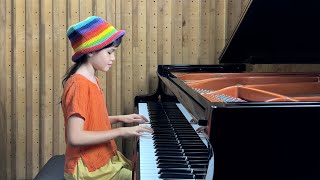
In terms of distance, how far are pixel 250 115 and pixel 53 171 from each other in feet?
6.38

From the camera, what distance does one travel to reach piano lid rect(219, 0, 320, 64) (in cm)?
206

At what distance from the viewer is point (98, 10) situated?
3.67 metres

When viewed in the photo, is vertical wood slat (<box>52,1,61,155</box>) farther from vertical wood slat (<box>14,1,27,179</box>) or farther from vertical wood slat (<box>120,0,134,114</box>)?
A: vertical wood slat (<box>120,0,134,114</box>)

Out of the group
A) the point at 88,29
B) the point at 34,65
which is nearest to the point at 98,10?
the point at 34,65

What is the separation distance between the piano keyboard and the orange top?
0.27m

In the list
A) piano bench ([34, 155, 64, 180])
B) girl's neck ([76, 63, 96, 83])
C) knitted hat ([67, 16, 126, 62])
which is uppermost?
knitted hat ([67, 16, 126, 62])

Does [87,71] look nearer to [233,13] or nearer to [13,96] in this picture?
[13,96]

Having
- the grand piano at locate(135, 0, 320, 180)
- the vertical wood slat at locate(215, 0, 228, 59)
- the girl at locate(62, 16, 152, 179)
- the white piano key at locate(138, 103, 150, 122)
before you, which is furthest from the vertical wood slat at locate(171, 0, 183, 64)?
the girl at locate(62, 16, 152, 179)

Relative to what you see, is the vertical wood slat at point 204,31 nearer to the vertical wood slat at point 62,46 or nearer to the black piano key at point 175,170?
the vertical wood slat at point 62,46

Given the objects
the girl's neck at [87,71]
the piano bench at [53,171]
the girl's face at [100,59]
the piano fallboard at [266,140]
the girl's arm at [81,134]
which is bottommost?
the piano bench at [53,171]

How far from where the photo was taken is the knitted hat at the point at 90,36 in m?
2.29

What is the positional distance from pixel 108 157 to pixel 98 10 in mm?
1709

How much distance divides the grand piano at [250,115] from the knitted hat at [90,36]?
47 cm

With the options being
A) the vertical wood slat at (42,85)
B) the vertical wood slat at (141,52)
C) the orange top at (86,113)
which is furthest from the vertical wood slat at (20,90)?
the orange top at (86,113)
